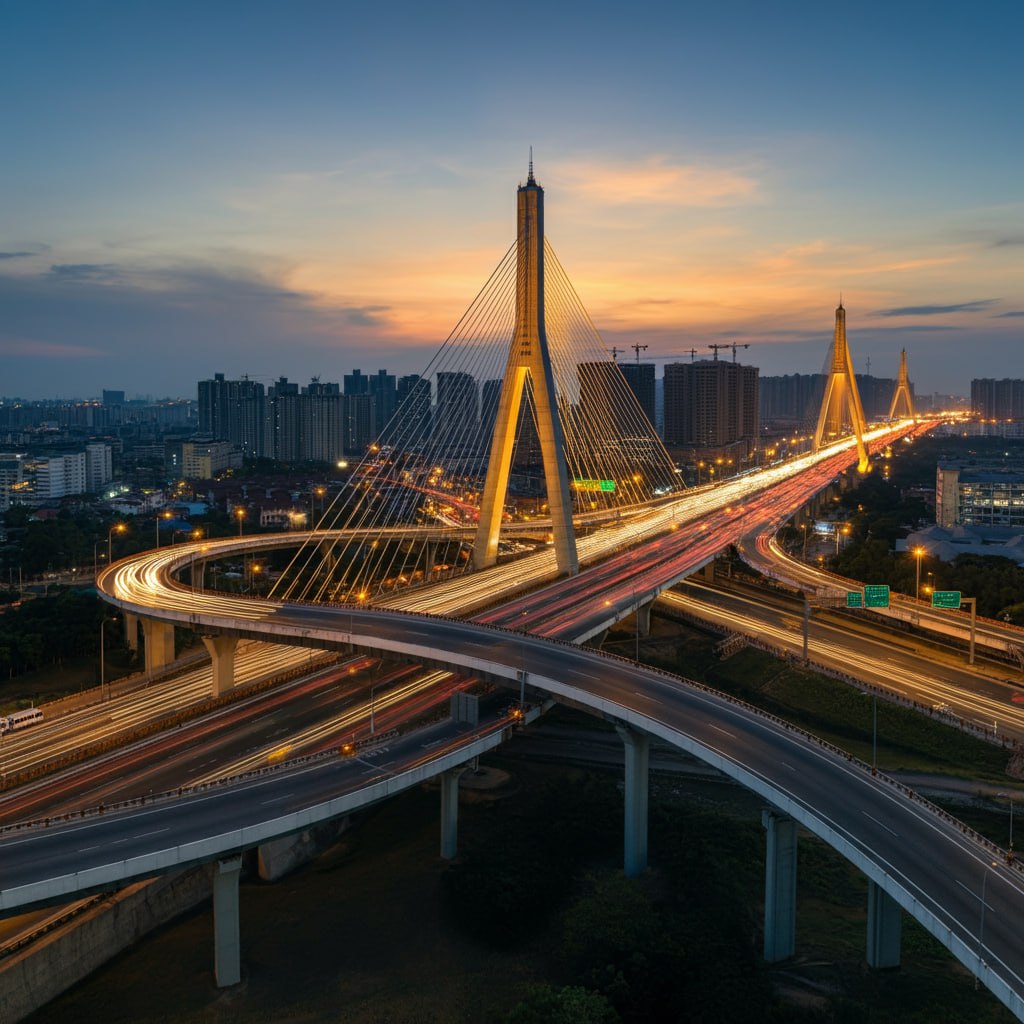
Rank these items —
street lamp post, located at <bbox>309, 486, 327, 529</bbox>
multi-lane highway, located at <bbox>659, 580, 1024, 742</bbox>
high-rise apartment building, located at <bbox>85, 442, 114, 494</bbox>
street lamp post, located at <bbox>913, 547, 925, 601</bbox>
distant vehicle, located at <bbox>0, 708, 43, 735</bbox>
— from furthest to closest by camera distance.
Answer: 1. high-rise apartment building, located at <bbox>85, 442, 114, 494</bbox>
2. street lamp post, located at <bbox>309, 486, 327, 529</bbox>
3. street lamp post, located at <bbox>913, 547, 925, 601</bbox>
4. multi-lane highway, located at <bbox>659, 580, 1024, 742</bbox>
5. distant vehicle, located at <bbox>0, 708, 43, 735</bbox>

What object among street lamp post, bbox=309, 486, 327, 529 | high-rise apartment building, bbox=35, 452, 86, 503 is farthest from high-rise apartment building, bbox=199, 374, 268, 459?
street lamp post, bbox=309, 486, 327, 529

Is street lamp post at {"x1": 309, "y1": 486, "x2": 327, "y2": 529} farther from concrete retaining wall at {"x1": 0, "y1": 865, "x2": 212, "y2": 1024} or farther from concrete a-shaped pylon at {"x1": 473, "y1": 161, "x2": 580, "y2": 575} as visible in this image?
concrete retaining wall at {"x1": 0, "y1": 865, "x2": 212, "y2": 1024}

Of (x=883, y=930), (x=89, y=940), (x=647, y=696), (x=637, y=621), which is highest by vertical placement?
(x=647, y=696)

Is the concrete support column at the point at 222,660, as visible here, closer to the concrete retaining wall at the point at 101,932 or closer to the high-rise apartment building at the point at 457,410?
the concrete retaining wall at the point at 101,932

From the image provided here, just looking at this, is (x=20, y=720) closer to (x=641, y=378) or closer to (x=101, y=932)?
(x=101, y=932)

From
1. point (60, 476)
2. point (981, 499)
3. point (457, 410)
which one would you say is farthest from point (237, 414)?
point (981, 499)

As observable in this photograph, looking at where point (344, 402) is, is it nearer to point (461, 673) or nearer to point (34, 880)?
point (461, 673)

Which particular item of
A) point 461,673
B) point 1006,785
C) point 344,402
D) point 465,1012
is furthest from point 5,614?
point 344,402
